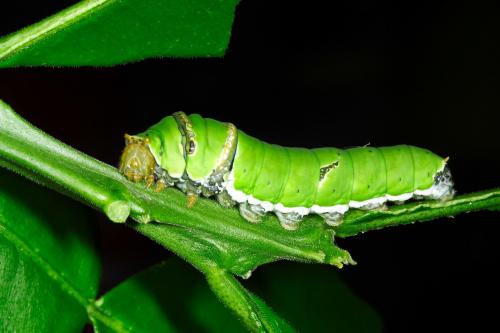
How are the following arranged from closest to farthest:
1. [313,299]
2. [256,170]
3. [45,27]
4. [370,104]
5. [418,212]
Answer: [45,27] → [418,212] → [256,170] → [313,299] → [370,104]

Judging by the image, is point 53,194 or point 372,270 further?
point 372,270

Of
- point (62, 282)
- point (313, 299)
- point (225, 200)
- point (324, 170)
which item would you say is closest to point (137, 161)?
point (225, 200)

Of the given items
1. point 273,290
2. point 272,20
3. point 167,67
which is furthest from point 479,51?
point 273,290

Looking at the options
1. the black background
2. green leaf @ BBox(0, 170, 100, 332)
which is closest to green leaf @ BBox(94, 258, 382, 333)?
green leaf @ BBox(0, 170, 100, 332)

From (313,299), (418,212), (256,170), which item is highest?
(418,212)

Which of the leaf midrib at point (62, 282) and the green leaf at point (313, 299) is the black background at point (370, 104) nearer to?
the green leaf at point (313, 299)

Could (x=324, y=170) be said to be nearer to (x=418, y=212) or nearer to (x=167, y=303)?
(x=418, y=212)

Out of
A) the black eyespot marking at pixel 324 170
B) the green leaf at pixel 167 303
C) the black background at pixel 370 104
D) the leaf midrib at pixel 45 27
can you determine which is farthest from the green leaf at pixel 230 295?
the black background at pixel 370 104

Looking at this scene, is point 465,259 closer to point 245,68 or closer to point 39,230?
point 245,68
